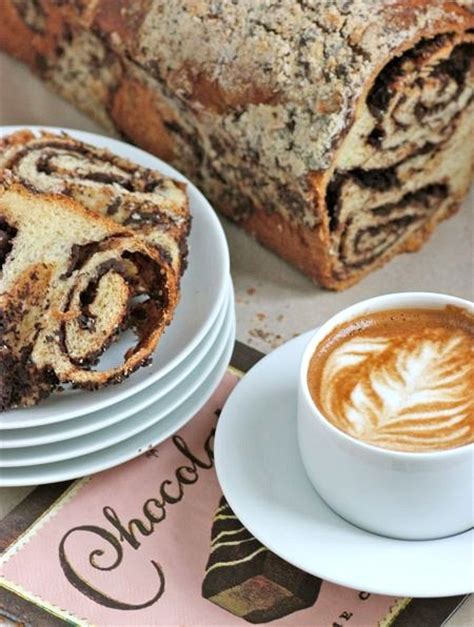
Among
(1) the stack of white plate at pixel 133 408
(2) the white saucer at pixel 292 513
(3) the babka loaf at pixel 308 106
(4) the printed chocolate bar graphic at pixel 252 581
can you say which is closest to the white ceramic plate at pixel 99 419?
(1) the stack of white plate at pixel 133 408

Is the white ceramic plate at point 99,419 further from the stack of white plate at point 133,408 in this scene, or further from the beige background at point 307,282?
the beige background at point 307,282

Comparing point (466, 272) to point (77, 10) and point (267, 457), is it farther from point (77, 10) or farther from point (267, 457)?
point (77, 10)

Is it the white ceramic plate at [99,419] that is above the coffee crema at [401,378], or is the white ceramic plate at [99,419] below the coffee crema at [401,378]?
below

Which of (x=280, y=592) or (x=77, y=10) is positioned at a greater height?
(x=77, y=10)

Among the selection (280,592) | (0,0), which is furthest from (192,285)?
(0,0)

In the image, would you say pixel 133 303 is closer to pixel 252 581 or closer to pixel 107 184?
pixel 107 184
